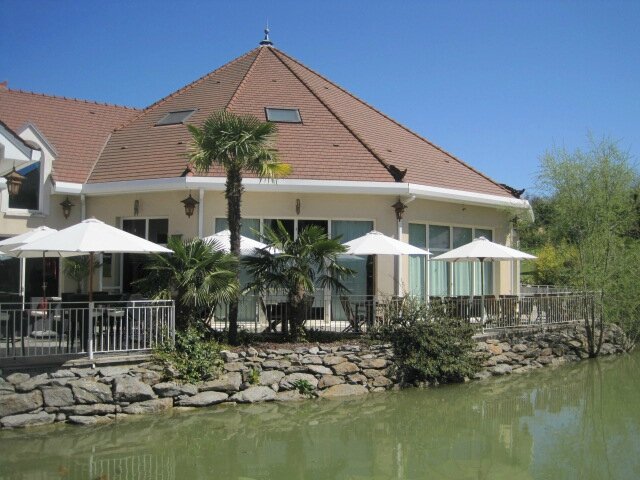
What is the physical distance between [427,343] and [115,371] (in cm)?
590

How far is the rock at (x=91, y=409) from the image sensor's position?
10.1 meters

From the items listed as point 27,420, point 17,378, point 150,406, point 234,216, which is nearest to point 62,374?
point 17,378

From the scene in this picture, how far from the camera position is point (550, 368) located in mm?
15859

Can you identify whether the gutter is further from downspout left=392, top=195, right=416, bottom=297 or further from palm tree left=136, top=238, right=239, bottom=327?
palm tree left=136, top=238, right=239, bottom=327

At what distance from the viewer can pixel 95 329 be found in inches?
461

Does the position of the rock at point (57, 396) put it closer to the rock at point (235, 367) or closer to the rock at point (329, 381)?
the rock at point (235, 367)

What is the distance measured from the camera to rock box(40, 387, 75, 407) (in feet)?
33.1

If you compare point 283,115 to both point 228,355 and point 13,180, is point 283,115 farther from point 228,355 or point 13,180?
point 228,355

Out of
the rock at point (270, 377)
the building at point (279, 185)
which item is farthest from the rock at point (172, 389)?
the building at point (279, 185)

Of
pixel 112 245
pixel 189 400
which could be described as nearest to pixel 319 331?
pixel 189 400

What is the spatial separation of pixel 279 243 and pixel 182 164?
438 centimetres

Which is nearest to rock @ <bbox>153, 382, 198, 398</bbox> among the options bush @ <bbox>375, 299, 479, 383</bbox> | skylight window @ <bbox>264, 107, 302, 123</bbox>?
bush @ <bbox>375, 299, 479, 383</bbox>

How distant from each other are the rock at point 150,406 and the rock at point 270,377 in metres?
1.73

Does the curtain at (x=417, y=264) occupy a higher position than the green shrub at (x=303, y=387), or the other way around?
the curtain at (x=417, y=264)
